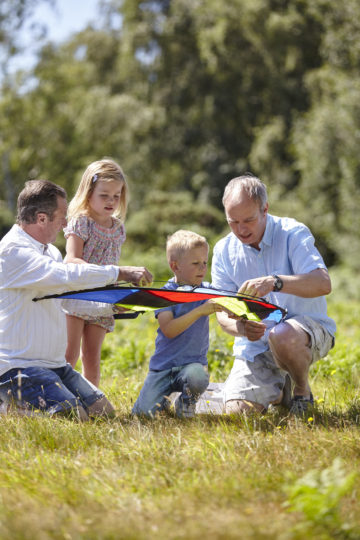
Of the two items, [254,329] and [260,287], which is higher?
[260,287]

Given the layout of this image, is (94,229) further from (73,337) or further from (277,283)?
(277,283)

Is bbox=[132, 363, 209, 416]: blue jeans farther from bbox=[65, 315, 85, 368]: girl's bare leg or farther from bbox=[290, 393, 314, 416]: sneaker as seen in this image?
bbox=[65, 315, 85, 368]: girl's bare leg

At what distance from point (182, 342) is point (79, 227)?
3.85 ft

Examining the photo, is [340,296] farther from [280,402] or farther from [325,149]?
[280,402]

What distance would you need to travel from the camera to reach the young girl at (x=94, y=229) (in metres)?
4.87

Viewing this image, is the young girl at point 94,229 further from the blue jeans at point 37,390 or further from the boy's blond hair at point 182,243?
the boy's blond hair at point 182,243

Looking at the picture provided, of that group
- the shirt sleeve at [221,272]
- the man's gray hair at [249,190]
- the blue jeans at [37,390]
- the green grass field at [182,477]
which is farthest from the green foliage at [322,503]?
the shirt sleeve at [221,272]

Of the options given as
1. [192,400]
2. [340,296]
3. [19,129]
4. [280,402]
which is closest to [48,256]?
[192,400]

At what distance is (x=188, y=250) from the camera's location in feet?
14.3

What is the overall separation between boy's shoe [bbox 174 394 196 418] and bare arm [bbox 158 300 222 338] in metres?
0.44

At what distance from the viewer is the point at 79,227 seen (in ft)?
16.0

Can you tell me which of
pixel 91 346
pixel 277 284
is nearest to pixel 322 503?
pixel 277 284

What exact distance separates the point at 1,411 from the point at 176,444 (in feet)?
4.48

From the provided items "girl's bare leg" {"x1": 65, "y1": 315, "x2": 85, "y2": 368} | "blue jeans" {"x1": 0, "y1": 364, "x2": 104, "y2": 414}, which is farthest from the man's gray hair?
"blue jeans" {"x1": 0, "y1": 364, "x2": 104, "y2": 414}
